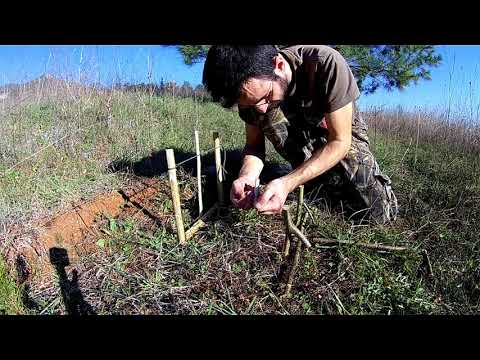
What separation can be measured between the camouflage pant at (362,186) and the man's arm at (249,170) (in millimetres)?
478

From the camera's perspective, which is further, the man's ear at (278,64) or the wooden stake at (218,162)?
the wooden stake at (218,162)

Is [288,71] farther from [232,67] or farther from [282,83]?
[232,67]

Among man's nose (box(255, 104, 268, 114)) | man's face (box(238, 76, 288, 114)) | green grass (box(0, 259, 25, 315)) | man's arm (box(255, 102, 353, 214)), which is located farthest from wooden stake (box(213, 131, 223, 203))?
green grass (box(0, 259, 25, 315))

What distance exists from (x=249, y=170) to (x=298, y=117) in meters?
0.45

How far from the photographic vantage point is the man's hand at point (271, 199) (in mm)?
1421

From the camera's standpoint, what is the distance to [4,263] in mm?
1735

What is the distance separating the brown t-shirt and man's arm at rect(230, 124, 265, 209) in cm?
7

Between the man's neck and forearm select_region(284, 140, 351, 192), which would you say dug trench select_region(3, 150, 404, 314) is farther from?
the man's neck

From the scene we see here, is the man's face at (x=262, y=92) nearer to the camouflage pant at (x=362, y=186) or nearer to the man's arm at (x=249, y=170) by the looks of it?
the man's arm at (x=249, y=170)

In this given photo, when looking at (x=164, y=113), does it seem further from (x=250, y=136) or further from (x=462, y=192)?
(x=462, y=192)

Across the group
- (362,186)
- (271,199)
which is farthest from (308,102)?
(271,199)

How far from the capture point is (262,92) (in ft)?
5.32

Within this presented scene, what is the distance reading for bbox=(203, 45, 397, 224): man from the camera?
1479mm

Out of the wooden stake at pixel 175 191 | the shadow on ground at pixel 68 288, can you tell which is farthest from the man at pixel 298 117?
the shadow on ground at pixel 68 288
